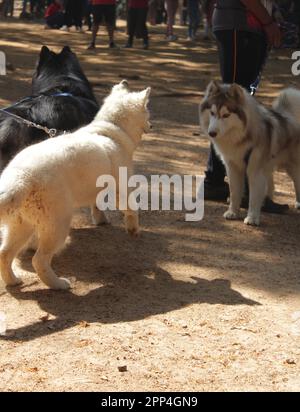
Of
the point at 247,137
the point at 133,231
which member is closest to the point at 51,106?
the point at 133,231

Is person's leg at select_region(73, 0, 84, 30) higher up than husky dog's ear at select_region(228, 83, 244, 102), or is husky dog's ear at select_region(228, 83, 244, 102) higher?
person's leg at select_region(73, 0, 84, 30)

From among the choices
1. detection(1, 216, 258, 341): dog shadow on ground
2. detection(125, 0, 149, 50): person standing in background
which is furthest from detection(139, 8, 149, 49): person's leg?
detection(1, 216, 258, 341): dog shadow on ground

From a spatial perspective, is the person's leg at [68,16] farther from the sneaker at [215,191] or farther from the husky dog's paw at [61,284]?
the husky dog's paw at [61,284]

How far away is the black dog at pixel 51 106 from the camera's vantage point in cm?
512

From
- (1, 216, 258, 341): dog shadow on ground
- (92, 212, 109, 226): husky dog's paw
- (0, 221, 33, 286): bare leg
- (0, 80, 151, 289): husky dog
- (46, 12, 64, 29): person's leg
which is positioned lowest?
(1, 216, 258, 341): dog shadow on ground

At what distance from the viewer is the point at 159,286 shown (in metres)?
4.67

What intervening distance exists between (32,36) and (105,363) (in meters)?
17.7

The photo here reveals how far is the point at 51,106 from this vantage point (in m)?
5.33

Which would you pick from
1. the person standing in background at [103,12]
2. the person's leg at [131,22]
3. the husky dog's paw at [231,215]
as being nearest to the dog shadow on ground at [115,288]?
the husky dog's paw at [231,215]

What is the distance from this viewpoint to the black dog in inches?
201

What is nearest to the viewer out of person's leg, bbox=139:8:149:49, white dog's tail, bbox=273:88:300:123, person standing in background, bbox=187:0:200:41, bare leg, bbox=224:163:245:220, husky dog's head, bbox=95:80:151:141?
husky dog's head, bbox=95:80:151:141

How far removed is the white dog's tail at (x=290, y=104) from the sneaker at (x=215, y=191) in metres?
0.85

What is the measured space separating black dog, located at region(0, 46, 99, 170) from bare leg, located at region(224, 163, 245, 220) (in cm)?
125

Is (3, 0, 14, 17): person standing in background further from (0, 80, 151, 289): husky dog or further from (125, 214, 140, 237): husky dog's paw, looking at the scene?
(0, 80, 151, 289): husky dog
